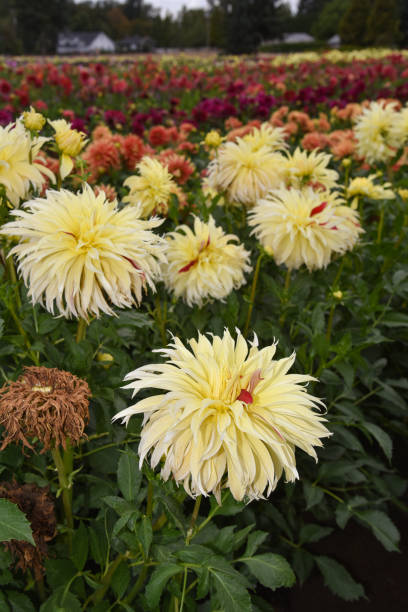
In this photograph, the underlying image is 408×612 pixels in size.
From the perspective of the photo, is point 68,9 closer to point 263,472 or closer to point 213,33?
point 213,33

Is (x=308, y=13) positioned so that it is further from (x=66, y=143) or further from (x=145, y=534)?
(x=145, y=534)

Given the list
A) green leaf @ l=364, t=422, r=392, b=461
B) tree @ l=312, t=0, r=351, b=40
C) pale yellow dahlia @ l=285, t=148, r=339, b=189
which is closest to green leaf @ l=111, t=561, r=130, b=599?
green leaf @ l=364, t=422, r=392, b=461

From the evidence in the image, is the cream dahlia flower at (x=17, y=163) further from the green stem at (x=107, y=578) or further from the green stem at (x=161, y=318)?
the green stem at (x=107, y=578)

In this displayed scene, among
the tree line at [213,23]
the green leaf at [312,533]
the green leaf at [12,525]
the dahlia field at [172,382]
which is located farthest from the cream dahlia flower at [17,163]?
the tree line at [213,23]

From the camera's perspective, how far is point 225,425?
77 cm

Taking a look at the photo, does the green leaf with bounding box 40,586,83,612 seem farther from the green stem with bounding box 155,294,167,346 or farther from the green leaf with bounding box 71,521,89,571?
the green stem with bounding box 155,294,167,346

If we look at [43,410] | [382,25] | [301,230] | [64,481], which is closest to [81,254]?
[43,410]

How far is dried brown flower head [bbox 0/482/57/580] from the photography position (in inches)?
41.1

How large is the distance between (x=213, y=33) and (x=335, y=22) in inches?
501

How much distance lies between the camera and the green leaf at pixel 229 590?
0.93 meters

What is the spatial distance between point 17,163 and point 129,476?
2.82 feet

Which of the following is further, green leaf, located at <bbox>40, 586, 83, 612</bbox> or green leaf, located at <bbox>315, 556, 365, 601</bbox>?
green leaf, located at <bbox>315, 556, 365, 601</bbox>

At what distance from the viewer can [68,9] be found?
47500 millimetres

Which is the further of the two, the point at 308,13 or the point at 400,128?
the point at 308,13
